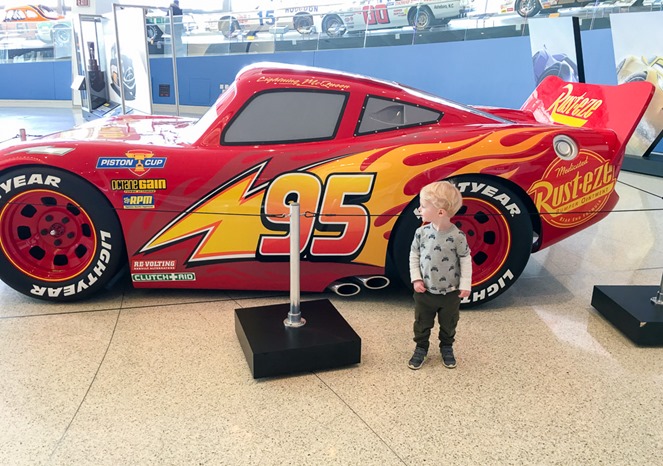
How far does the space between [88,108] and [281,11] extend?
7.01 meters

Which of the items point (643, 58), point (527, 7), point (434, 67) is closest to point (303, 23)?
point (434, 67)

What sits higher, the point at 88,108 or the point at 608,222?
the point at 88,108

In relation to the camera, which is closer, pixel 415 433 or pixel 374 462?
pixel 374 462

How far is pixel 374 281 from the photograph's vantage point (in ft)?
11.0

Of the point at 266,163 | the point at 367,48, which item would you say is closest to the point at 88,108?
the point at 367,48

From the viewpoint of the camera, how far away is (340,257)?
10.7 feet

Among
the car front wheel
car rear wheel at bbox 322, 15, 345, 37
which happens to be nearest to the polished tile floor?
the car front wheel

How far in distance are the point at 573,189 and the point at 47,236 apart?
318 centimetres

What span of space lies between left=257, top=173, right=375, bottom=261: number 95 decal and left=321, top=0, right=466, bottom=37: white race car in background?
31.1 feet

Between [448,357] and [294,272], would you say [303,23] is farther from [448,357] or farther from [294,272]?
[448,357]

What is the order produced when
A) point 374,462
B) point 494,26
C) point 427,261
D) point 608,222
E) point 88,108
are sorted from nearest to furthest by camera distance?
point 374,462
point 427,261
point 608,222
point 88,108
point 494,26

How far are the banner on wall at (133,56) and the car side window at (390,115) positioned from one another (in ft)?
15.7

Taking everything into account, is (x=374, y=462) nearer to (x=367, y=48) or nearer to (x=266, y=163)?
(x=266, y=163)

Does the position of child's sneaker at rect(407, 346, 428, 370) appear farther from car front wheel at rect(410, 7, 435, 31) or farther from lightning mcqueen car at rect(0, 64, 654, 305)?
car front wheel at rect(410, 7, 435, 31)
